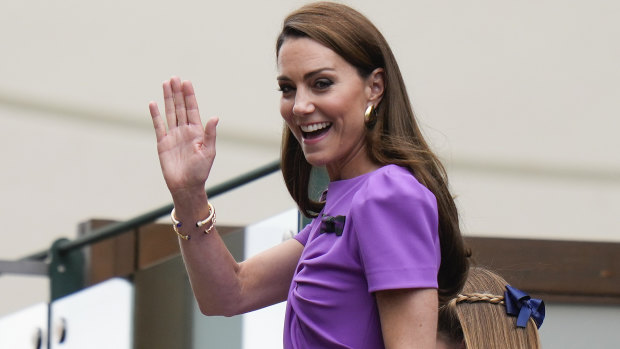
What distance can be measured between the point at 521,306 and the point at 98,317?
1.93 m

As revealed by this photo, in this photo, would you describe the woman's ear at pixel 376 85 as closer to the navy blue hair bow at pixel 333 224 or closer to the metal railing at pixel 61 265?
the navy blue hair bow at pixel 333 224

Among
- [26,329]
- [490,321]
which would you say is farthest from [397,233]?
[26,329]

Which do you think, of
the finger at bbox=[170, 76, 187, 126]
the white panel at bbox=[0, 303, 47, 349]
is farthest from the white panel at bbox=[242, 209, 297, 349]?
the white panel at bbox=[0, 303, 47, 349]

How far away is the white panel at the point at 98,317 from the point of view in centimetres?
347

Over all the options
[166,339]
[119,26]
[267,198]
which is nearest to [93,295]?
[166,339]

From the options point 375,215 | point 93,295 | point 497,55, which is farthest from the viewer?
point 497,55

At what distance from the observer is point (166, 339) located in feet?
10.7

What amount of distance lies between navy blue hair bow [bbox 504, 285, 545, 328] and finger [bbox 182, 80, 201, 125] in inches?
20.5

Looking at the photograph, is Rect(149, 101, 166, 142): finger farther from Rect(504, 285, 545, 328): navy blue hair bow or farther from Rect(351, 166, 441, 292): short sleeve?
Rect(504, 285, 545, 328): navy blue hair bow

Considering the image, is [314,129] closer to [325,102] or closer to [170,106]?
[325,102]

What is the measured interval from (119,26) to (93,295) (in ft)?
5.03

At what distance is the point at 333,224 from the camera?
67.2 inches

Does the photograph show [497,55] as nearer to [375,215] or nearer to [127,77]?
[127,77]

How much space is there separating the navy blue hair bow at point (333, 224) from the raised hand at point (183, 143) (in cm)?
18
